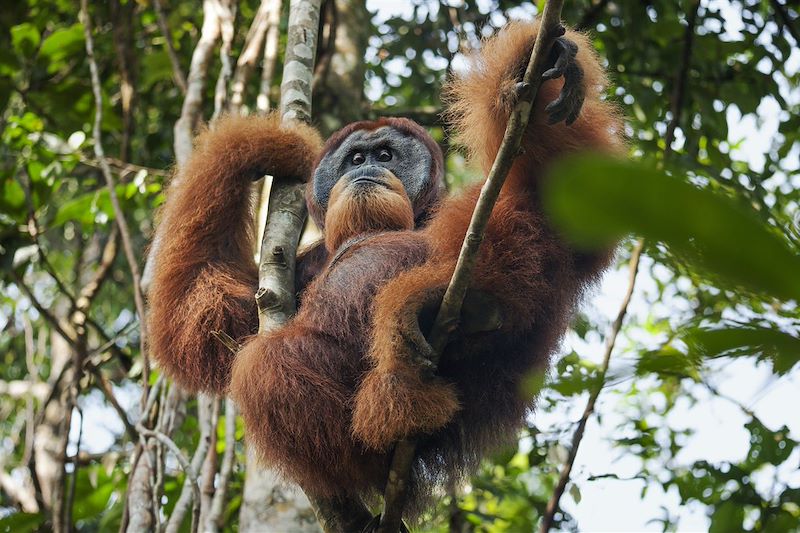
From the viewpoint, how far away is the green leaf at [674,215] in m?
0.50

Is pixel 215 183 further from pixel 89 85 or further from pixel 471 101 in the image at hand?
pixel 89 85

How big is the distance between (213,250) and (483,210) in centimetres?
202

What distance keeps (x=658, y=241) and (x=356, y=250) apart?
3.01 metres

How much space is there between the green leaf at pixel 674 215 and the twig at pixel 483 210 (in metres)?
1.78

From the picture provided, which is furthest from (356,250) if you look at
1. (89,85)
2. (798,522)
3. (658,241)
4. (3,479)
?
(89,85)

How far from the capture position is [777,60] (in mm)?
5555

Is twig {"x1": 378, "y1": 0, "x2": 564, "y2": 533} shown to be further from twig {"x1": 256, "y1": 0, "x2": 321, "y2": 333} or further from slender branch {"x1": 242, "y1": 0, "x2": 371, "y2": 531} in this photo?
twig {"x1": 256, "y1": 0, "x2": 321, "y2": 333}

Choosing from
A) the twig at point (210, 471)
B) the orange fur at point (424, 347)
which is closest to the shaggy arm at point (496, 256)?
the orange fur at point (424, 347)

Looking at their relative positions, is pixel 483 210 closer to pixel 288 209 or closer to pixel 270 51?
pixel 288 209

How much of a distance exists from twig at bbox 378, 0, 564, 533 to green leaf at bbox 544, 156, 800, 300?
1.78 meters

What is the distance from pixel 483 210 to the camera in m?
2.45

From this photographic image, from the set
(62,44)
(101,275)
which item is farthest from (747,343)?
(62,44)

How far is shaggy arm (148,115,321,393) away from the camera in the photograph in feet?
12.8

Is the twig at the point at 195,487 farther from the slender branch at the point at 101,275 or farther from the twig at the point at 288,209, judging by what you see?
the slender branch at the point at 101,275
